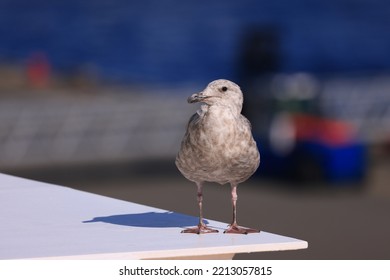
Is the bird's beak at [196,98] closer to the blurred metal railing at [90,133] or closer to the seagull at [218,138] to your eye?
the seagull at [218,138]

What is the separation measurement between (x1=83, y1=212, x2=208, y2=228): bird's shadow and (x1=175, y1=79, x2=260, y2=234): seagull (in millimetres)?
489

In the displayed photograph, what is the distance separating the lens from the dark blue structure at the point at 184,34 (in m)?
87.2

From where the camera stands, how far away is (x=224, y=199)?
25656 millimetres

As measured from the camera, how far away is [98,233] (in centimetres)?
795

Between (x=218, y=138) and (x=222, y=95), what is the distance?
0.28m

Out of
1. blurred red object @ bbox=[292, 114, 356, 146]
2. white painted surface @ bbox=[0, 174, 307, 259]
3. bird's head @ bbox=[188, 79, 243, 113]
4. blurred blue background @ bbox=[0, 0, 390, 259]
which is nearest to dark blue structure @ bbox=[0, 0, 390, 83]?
blurred blue background @ bbox=[0, 0, 390, 259]

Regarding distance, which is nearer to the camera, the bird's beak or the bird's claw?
the bird's beak

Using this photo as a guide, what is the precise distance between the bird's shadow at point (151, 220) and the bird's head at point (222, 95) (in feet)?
3.40

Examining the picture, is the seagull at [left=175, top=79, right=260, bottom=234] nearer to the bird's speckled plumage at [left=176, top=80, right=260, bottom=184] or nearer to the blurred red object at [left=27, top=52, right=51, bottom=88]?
the bird's speckled plumage at [left=176, top=80, right=260, bottom=184]

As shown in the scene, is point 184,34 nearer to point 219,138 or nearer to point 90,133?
point 90,133

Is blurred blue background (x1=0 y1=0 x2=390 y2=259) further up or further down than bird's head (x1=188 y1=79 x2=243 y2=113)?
further up

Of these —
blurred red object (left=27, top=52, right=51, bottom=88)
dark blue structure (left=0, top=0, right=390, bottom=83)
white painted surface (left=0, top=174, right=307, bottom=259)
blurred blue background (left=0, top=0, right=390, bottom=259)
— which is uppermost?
dark blue structure (left=0, top=0, right=390, bottom=83)

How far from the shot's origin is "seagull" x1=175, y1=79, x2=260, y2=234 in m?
7.73

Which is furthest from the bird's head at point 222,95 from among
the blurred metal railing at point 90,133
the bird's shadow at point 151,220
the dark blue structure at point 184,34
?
the dark blue structure at point 184,34
